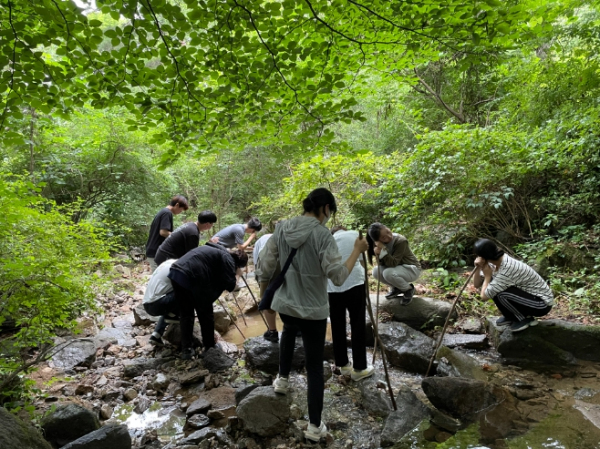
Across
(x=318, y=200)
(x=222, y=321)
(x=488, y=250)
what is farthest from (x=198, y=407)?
(x=488, y=250)

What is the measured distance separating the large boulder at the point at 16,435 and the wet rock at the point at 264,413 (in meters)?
1.48

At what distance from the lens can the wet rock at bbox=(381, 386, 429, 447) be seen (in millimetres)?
2998

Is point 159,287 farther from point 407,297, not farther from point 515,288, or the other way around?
point 515,288

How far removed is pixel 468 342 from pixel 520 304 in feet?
3.11

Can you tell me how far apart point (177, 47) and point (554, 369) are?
19.0 feet

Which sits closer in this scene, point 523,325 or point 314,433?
point 314,433

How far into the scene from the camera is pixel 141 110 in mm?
3291

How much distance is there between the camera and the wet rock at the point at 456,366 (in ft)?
12.7

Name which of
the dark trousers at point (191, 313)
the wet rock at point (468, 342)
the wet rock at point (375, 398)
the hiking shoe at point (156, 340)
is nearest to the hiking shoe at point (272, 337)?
the dark trousers at point (191, 313)

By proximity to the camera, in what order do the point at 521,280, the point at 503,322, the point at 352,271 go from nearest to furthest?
the point at 352,271 → the point at 521,280 → the point at 503,322

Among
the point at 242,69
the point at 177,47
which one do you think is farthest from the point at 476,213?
the point at 177,47

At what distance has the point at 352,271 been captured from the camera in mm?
3861

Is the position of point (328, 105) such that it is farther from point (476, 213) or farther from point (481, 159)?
point (476, 213)

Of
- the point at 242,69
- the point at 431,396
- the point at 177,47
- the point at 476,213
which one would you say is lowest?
the point at 431,396
